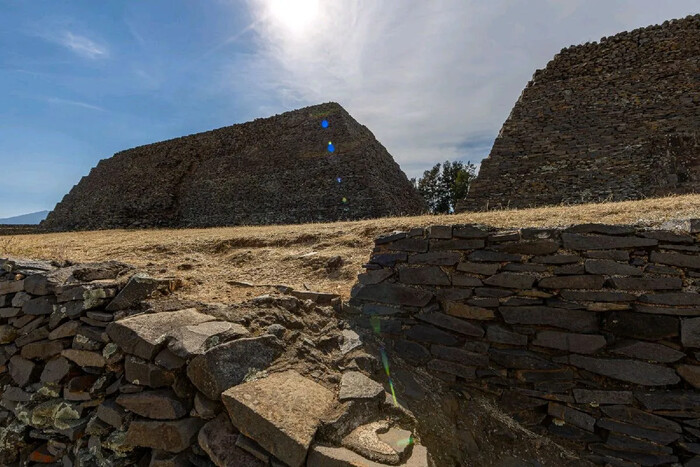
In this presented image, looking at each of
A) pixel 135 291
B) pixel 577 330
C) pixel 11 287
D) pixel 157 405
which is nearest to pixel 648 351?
pixel 577 330

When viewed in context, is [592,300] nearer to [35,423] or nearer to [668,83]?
[35,423]

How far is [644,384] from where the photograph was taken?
367 cm

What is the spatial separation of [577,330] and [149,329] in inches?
179

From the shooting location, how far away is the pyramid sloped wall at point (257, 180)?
61.4 ft

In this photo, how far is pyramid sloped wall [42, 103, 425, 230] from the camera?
61.4 feet

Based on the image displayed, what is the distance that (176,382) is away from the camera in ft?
11.4

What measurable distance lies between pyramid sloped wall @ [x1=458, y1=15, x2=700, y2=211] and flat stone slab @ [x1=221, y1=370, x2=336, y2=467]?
11057 millimetres

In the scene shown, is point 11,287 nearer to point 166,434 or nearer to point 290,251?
point 166,434

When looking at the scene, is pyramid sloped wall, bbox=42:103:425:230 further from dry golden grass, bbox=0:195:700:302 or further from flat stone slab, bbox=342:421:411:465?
flat stone slab, bbox=342:421:411:465

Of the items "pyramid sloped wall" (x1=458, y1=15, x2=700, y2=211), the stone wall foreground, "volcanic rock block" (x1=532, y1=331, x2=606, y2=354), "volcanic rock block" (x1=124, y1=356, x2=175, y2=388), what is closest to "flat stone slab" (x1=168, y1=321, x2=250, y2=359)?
the stone wall foreground

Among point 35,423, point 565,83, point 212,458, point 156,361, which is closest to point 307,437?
point 212,458

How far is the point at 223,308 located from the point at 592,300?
13.5 ft

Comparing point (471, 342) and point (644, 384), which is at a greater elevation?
point (471, 342)

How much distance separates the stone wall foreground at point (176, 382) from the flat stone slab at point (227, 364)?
10 mm
